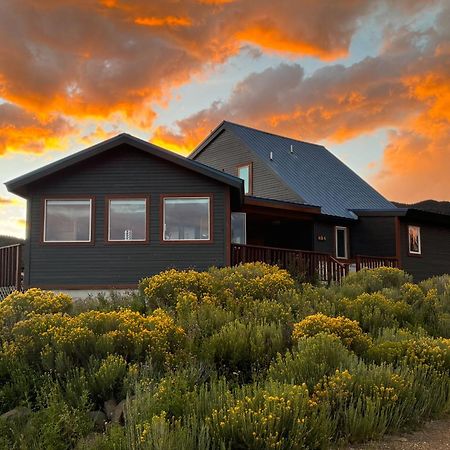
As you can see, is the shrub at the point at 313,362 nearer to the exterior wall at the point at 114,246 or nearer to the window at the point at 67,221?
the exterior wall at the point at 114,246

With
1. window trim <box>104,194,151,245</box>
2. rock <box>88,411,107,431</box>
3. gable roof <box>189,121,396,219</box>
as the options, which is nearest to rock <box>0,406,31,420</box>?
rock <box>88,411,107,431</box>

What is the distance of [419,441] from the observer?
569cm

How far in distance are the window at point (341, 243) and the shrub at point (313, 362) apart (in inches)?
626

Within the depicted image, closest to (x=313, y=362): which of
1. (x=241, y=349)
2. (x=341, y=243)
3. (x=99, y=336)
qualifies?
(x=241, y=349)

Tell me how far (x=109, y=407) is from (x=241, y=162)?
18.9m

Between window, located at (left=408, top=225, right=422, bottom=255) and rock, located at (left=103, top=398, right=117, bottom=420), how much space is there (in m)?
18.3

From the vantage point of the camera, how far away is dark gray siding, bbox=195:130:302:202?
2309cm

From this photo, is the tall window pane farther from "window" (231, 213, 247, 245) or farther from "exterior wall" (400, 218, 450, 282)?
"window" (231, 213, 247, 245)

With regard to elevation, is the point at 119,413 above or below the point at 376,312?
below

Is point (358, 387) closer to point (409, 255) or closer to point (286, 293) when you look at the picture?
point (286, 293)


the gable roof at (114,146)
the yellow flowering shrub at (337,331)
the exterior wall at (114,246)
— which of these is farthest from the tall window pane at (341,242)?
the yellow flowering shrub at (337,331)

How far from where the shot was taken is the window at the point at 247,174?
24031 mm

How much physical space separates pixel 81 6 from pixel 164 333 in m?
11.4

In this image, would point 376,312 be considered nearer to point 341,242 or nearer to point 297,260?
point 297,260
